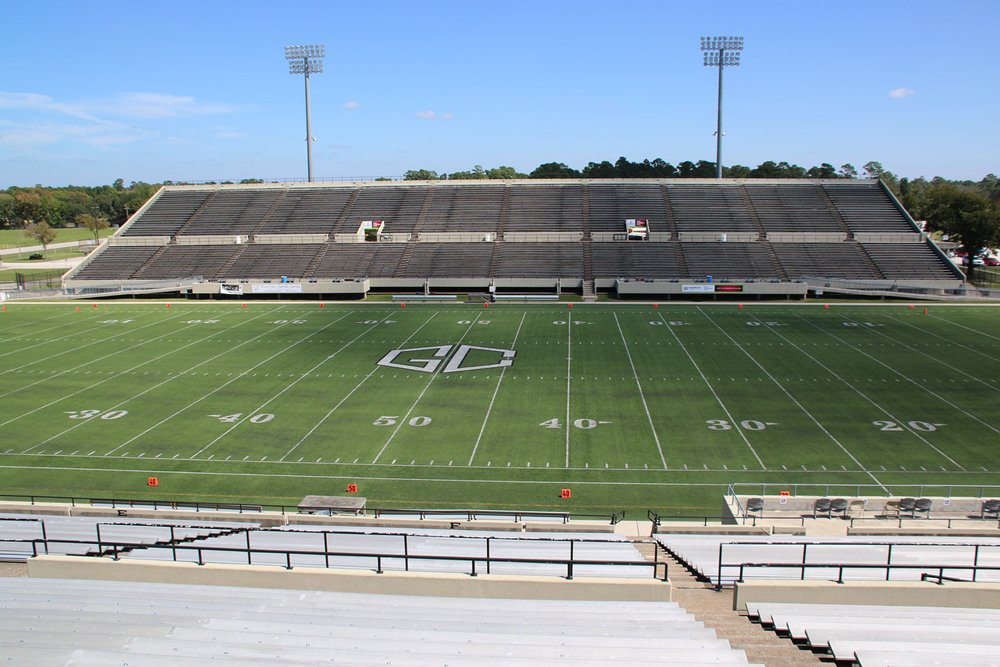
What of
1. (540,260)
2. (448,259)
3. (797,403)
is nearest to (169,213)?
(448,259)

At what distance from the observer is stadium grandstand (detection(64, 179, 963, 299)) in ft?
159

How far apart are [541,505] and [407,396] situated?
377 inches

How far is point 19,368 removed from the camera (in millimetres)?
28766

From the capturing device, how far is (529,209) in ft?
198

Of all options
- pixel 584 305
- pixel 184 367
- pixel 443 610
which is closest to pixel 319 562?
pixel 443 610

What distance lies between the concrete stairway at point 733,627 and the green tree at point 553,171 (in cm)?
10548

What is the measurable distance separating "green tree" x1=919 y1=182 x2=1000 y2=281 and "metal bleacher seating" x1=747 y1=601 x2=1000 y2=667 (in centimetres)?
6000

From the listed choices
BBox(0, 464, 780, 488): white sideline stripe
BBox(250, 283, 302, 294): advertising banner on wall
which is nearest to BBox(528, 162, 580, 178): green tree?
BBox(250, 283, 302, 294): advertising banner on wall

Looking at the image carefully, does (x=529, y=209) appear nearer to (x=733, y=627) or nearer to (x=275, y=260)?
(x=275, y=260)

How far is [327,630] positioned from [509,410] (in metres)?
16.7

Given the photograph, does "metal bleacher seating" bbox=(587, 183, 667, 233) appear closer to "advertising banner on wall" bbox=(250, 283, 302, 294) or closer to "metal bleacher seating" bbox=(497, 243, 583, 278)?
"metal bleacher seating" bbox=(497, 243, 583, 278)

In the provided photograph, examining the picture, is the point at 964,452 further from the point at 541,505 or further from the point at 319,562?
the point at 319,562

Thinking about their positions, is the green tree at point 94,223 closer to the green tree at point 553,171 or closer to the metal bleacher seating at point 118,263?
the metal bleacher seating at point 118,263

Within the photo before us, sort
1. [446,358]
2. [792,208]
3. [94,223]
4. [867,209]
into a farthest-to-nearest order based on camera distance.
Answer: [94,223], [792,208], [867,209], [446,358]
